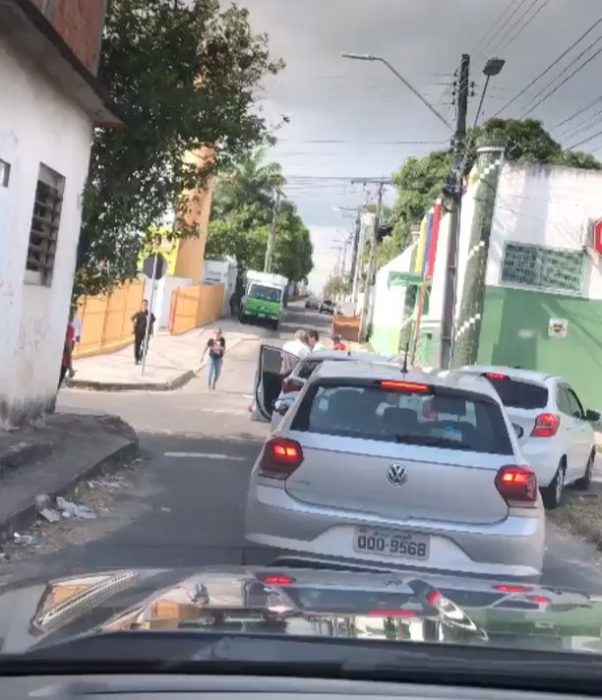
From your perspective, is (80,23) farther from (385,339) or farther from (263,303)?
(263,303)

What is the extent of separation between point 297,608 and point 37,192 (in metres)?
11.1

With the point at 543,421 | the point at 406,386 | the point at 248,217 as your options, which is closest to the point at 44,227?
the point at 543,421

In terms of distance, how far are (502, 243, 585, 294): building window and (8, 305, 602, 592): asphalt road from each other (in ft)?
36.8

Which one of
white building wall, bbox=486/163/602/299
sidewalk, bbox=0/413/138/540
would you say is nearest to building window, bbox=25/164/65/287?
sidewalk, bbox=0/413/138/540

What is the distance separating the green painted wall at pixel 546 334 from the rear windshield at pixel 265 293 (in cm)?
3129

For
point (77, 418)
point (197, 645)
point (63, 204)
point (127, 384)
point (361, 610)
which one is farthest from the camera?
point (127, 384)

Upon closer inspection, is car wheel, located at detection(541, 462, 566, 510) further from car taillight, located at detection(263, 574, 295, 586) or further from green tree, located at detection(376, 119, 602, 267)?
green tree, located at detection(376, 119, 602, 267)

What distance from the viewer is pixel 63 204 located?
1427 centimetres

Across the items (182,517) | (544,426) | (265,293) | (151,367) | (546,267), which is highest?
(546,267)

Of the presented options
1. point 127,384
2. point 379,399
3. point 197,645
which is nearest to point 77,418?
point 379,399

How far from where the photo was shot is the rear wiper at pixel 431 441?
7.23m

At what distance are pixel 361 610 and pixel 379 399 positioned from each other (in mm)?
4411

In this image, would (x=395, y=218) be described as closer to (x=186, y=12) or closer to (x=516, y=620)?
(x=186, y=12)

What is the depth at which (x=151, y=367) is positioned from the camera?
31719mm
